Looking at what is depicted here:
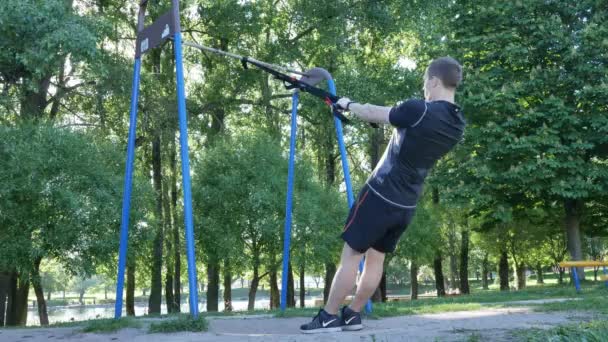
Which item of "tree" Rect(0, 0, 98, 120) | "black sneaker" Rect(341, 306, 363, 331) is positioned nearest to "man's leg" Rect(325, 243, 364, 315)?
"black sneaker" Rect(341, 306, 363, 331)

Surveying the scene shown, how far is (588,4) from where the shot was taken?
17.8 metres

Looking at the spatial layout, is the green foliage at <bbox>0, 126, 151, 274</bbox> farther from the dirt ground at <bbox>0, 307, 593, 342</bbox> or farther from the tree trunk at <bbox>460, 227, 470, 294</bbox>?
the tree trunk at <bbox>460, 227, 470, 294</bbox>

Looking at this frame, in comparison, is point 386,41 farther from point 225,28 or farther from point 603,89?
point 603,89

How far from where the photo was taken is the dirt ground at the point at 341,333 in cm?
445

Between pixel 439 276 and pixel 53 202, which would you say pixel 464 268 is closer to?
pixel 439 276

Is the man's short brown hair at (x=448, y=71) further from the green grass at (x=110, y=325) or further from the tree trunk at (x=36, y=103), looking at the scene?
the tree trunk at (x=36, y=103)

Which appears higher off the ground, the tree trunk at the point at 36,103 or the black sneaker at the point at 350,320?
the tree trunk at the point at 36,103

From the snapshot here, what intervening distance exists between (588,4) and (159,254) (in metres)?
17.0

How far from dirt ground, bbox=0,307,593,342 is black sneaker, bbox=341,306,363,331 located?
8 centimetres

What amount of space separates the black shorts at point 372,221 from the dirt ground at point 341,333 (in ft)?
2.43

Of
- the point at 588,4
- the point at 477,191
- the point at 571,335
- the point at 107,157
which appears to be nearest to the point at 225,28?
the point at 107,157

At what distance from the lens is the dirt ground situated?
445cm

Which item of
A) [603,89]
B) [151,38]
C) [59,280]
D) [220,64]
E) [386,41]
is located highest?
[386,41]

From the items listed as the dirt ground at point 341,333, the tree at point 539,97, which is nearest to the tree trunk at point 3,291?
the dirt ground at point 341,333
